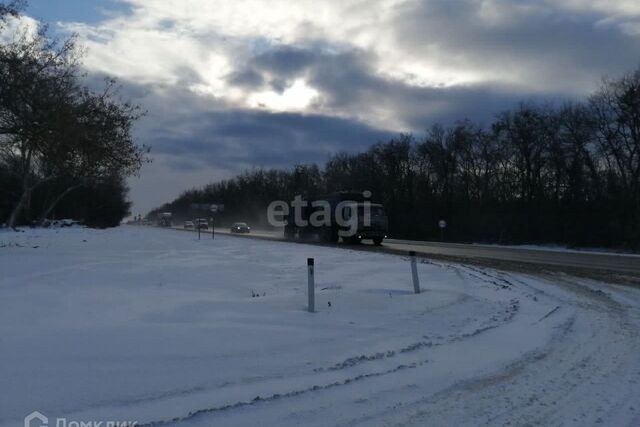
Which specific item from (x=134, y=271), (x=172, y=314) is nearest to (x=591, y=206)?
(x=134, y=271)

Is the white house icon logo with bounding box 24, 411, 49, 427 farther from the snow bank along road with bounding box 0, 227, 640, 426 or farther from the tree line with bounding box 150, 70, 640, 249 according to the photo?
the tree line with bounding box 150, 70, 640, 249

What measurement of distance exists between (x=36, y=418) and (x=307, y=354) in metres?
3.28

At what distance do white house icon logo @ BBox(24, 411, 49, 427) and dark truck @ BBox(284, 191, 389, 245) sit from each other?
3144 centimetres

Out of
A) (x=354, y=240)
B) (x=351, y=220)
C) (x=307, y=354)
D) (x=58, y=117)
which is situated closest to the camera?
(x=307, y=354)

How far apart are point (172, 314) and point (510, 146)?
6160 centimetres

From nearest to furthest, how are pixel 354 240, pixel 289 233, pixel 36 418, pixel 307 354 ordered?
pixel 36 418 → pixel 307 354 → pixel 354 240 → pixel 289 233

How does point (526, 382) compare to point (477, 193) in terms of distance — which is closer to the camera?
point (526, 382)

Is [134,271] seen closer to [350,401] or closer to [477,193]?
[350,401]

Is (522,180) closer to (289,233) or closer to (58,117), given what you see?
(289,233)

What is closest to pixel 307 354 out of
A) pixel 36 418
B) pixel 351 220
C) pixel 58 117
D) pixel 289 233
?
pixel 36 418

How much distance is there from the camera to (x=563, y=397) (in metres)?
5.64

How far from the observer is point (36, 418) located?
4.76 meters

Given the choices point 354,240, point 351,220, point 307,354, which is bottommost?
point 307,354

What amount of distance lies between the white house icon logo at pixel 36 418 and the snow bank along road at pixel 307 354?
8cm
